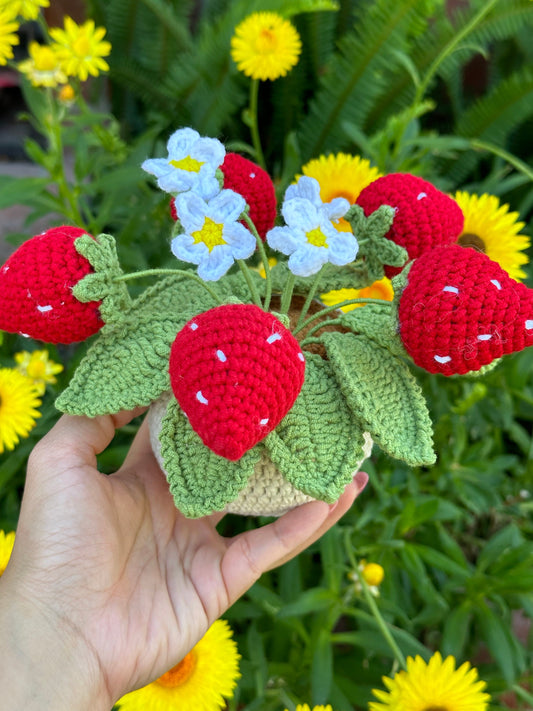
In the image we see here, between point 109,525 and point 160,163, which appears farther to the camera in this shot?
point 109,525

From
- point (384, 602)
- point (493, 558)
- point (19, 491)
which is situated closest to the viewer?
point (384, 602)

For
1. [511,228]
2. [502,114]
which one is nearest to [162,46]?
[502,114]

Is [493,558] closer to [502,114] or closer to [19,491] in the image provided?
[19,491]

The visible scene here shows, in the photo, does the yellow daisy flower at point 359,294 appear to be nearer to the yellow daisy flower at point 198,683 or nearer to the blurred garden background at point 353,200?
the blurred garden background at point 353,200

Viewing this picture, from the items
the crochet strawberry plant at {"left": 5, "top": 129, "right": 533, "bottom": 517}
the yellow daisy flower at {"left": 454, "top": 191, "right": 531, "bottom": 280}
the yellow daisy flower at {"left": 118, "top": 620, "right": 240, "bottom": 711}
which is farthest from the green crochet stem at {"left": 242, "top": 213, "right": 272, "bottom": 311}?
the yellow daisy flower at {"left": 118, "top": 620, "right": 240, "bottom": 711}

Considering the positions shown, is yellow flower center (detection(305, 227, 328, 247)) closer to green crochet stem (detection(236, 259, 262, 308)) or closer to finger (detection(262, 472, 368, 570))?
green crochet stem (detection(236, 259, 262, 308))

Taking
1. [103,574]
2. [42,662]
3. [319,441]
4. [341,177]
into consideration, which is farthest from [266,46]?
[42,662]
